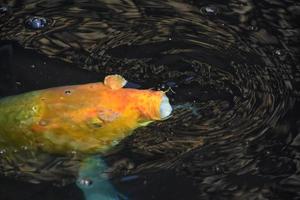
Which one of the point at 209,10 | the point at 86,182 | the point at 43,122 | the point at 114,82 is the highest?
the point at 209,10

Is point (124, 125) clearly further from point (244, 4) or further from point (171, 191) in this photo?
point (244, 4)

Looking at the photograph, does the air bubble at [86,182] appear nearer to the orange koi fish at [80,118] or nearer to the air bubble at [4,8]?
the orange koi fish at [80,118]

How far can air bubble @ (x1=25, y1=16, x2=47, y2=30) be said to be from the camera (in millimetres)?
2326

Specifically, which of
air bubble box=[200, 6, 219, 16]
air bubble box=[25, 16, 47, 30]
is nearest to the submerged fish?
air bubble box=[25, 16, 47, 30]

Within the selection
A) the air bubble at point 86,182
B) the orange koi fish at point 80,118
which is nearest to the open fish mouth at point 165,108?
the orange koi fish at point 80,118

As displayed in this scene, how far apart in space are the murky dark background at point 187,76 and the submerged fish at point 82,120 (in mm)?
67

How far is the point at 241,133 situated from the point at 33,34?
939mm

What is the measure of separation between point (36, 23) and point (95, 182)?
0.85 m

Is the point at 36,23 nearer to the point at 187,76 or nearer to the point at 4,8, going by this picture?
the point at 4,8

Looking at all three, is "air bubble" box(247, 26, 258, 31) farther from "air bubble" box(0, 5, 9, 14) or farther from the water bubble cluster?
"air bubble" box(0, 5, 9, 14)

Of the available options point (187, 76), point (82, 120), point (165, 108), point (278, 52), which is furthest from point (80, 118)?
point (278, 52)

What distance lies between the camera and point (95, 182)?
1759 millimetres

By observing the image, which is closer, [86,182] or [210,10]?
[86,182]

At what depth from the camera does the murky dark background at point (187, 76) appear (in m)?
1.77
